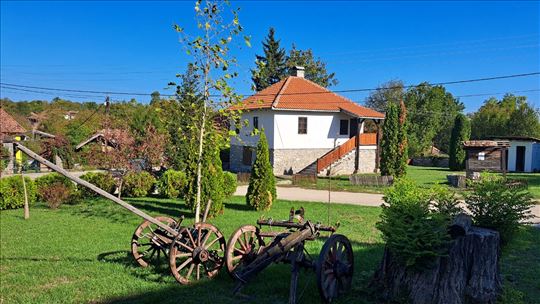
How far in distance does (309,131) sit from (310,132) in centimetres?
10

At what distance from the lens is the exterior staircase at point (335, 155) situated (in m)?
26.0

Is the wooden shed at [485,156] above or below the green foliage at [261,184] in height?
above

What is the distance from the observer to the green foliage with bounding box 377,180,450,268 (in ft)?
15.7

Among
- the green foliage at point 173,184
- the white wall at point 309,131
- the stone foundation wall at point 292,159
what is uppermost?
the white wall at point 309,131

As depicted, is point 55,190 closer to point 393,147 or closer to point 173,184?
point 173,184

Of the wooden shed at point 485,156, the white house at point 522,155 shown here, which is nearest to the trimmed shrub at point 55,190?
the wooden shed at point 485,156

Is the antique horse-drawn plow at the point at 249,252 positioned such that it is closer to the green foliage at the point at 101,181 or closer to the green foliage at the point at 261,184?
the green foliage at the point at 261,184

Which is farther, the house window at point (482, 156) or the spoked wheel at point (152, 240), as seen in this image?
the house window at point (482, 156)

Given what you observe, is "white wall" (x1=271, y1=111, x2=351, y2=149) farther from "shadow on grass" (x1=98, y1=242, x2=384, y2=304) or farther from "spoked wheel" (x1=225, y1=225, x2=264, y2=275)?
"spoked wheel" (x1=225, y1=225, x2=264, y2=275)

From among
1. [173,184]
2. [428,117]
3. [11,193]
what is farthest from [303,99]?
[428,117]

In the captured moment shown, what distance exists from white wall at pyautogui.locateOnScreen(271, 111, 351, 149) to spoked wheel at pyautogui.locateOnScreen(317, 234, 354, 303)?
67.1ft

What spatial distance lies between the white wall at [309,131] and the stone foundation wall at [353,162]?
4.66ft

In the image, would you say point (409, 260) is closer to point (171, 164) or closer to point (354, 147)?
point (171, 164)

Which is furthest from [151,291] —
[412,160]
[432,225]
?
[412,160]
